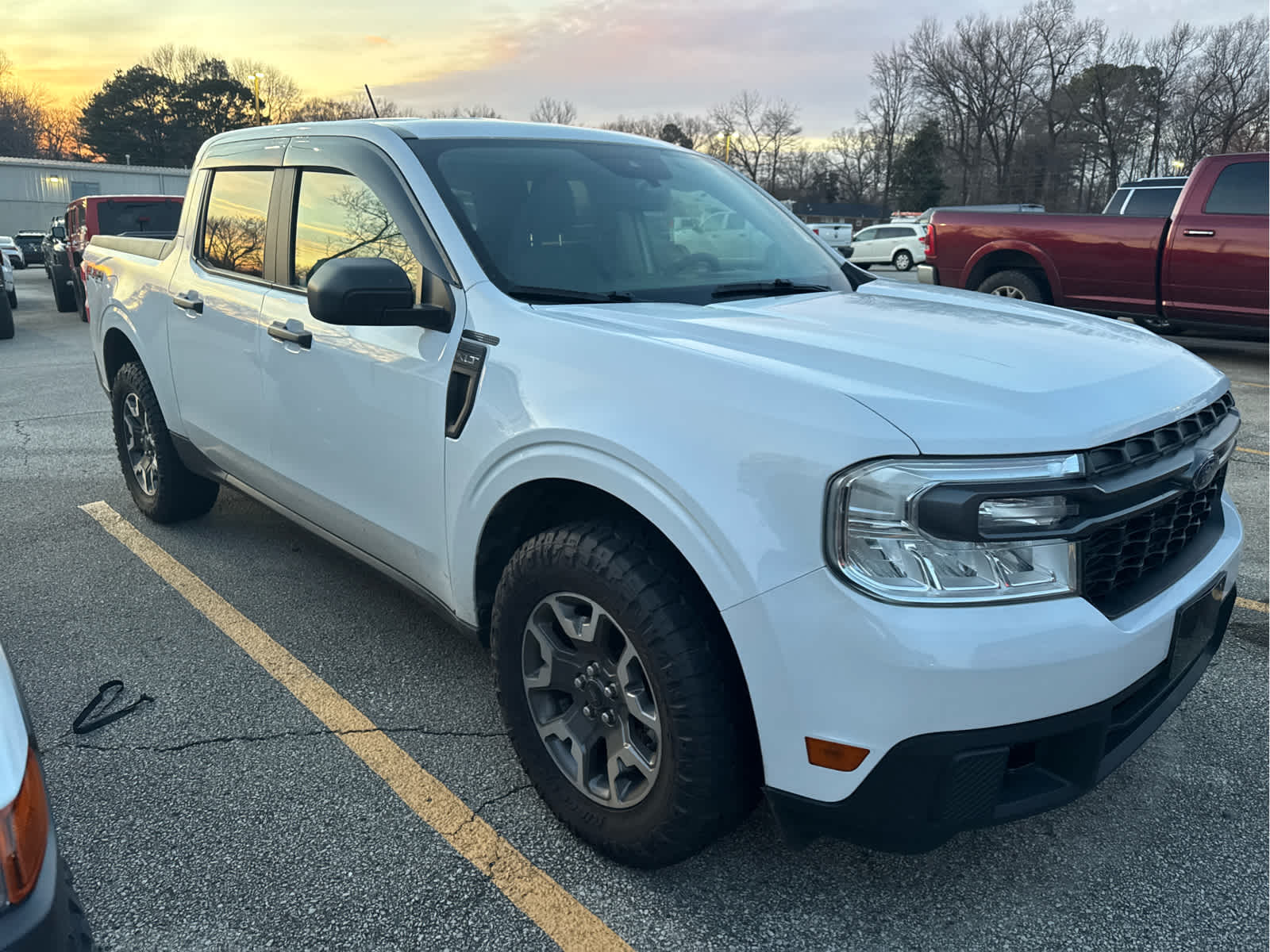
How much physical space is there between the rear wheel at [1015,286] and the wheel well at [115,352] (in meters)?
8.07

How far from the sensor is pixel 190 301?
3.91 metres

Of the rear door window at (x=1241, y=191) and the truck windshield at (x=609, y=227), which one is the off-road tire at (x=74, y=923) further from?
the rear door window at (x=1241, y=191)

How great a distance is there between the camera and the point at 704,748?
201 cm

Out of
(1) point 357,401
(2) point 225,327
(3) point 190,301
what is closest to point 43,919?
(1) point 357,401

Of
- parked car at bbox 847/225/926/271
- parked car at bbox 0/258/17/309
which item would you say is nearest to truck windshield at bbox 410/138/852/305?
parked car at bbox 0/258/17/309

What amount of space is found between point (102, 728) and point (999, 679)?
8.71 feet

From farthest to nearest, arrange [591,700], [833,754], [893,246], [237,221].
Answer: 1. [893,246]
2. [237,221]
3. [591,700]
4. [833,754]

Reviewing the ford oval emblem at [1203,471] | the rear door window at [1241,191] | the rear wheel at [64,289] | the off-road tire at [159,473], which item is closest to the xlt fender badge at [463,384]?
the ford oval emblem at [1203,471]

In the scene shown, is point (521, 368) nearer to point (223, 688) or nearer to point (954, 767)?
point (954, 767)

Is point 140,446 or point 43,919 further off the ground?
point 43,919

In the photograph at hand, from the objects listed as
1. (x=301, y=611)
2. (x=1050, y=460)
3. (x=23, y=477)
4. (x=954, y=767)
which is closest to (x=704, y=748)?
(x=954, y=767)

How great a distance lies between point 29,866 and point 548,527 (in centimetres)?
139

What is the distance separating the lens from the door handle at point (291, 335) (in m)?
3.12

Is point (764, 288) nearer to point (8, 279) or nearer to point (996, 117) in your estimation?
point (8, 279)
